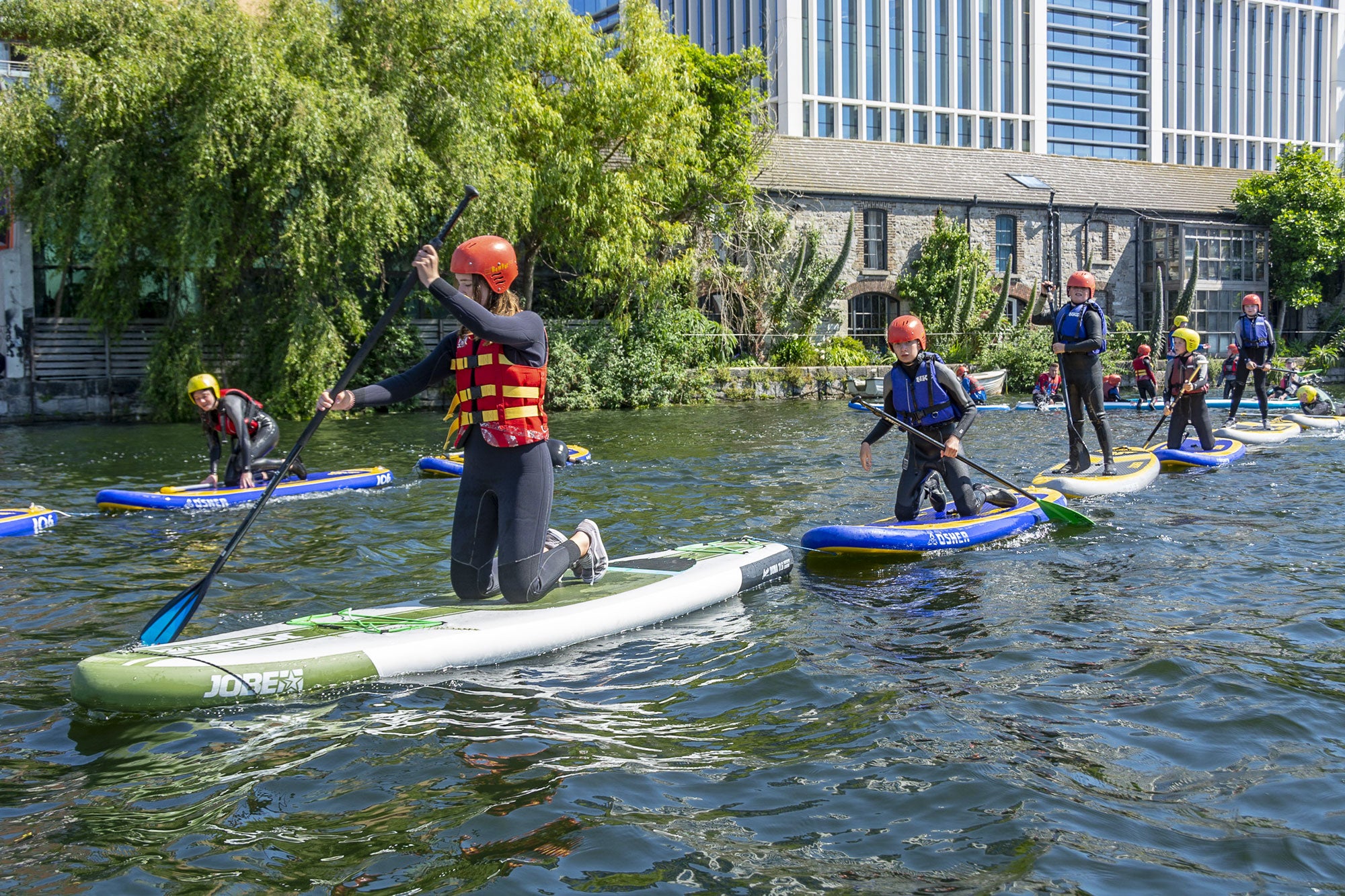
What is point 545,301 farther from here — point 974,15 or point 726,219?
point 974,15

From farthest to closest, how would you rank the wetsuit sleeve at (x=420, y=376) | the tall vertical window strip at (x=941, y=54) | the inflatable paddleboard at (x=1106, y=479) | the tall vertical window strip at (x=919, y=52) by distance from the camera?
1. the tall vertical window strip at (x=941, y=54)
2. the tall vertical window strip at (x=919, y=52)
3. the inflatable paddleboard at (x=1106, y=479)
4. the wetsuit sleeve at (x=420, y=376)

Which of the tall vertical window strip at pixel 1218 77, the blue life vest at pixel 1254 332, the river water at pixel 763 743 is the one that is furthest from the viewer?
the tall vertical window strip at pixel 1218 77

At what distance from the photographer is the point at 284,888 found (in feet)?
11.1

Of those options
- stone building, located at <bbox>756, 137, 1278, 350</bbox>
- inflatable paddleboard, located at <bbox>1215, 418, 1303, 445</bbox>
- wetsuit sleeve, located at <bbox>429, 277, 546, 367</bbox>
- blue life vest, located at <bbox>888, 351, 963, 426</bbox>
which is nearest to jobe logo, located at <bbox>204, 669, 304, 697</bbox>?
wetsuit sleeve, located at <bbox>429, 277, 546, 367</bbox>

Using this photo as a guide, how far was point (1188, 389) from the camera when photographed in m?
12.9

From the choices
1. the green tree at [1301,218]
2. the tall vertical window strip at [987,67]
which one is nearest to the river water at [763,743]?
the green tree at [1301,218]

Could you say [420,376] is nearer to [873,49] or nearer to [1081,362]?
[1081,362]

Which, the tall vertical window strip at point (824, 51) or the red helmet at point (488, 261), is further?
the tall vertical window strip at point (824, 51)

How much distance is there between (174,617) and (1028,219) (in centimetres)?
3472

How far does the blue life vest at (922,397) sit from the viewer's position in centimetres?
814

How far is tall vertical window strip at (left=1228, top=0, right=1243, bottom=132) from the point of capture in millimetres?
78625

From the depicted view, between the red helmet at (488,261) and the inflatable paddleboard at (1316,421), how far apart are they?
51.0 feet

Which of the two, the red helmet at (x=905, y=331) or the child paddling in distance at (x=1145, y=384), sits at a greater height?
the red helmet at (x=905, y=331)

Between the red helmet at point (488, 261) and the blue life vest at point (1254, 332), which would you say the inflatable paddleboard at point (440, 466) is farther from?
the blue life vest at point (1254, 332)
